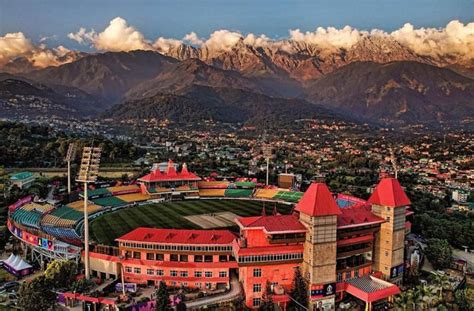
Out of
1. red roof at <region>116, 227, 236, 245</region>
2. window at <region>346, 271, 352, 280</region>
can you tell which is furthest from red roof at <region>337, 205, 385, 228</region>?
red roof at <region>116, 227, 236, 245</region>

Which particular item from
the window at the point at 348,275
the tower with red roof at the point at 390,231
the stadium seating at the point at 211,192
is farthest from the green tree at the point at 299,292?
the stadium seating at the point at 211,192

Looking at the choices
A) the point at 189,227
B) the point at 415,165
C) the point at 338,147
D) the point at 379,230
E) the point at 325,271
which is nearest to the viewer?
the point at 325,271

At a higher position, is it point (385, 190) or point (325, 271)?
point (385, 190)

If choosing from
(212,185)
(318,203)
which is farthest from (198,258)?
(212,185)

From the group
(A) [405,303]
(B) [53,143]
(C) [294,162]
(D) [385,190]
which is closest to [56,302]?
(A) [405,303]

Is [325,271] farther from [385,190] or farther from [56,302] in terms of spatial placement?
[56,302]

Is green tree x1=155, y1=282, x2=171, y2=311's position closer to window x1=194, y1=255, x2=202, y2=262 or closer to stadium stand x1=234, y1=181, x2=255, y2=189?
window x1=194, y1=255, x2=202, y2=262
